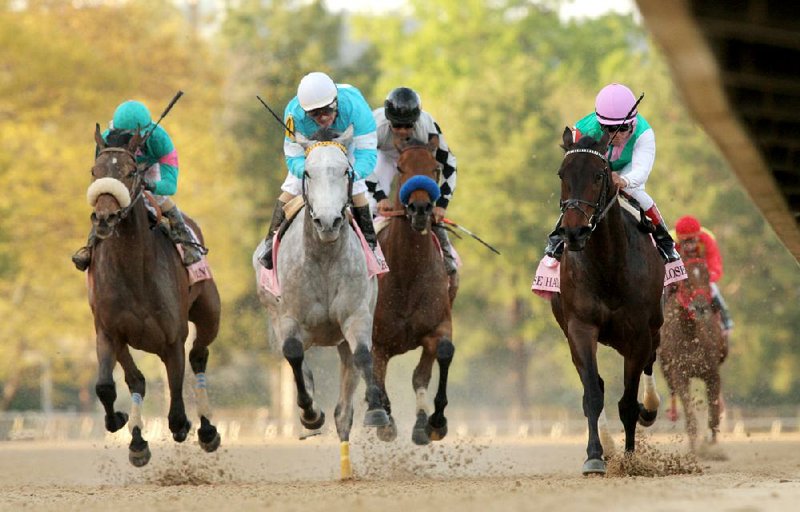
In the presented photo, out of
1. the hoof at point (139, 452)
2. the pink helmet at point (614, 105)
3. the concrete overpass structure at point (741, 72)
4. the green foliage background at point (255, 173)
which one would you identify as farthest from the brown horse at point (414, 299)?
the green foliage background at point (255, 173)

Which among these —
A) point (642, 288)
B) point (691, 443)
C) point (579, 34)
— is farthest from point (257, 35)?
point (642, 288)

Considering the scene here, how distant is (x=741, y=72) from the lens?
841 centimetres

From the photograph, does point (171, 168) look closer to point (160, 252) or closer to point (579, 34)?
point (160, 252)

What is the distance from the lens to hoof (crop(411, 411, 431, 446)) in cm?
1509

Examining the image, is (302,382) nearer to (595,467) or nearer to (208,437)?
(208,437)

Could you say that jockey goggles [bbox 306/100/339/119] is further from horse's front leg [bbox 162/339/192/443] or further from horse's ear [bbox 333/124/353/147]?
horse's front leg [bbox 162/339/192/443]

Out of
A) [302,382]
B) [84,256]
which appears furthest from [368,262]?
[84,256]

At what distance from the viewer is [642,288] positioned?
524 inches

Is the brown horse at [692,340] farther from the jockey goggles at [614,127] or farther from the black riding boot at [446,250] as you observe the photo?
the jockey goggles at [614,127]

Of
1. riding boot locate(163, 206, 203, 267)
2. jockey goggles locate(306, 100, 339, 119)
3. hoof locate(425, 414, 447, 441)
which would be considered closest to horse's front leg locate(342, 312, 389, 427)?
jockey goggles locate(306, 100, 339, 119)

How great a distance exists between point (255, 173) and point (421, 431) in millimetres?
27535

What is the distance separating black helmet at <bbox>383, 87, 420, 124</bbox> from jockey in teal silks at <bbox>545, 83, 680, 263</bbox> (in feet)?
6.14

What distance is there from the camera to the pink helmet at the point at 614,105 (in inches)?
535

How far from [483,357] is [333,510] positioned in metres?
38.4
